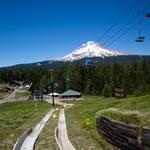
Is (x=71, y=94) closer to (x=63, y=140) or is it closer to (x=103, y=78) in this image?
(x=103, y=78)

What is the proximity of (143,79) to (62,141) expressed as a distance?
12764 cm

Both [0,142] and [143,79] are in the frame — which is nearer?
[0,142]

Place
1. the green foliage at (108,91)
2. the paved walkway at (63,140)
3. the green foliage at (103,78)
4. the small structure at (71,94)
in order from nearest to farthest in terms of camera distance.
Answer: the paved walkway at (63,140)
the green foliage at (108,91)
the green foliage at (103,78)
the small structure at (71,94)

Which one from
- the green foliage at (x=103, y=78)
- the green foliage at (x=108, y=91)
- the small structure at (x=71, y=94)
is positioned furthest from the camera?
the small structure at (x=71, y=94)

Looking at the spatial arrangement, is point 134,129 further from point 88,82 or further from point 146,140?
point 88,82

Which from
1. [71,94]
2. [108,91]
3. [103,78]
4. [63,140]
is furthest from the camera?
[103,78]

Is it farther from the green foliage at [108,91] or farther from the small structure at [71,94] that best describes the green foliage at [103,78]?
the small structure at [71,94]

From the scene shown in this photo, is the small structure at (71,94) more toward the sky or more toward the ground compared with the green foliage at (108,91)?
more toward the ground

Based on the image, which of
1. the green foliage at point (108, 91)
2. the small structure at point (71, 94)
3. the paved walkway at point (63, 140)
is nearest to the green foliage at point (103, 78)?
the green foliage at point (108, 91)

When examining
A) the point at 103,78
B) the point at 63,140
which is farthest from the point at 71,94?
the point at 63,140

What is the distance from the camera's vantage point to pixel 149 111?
23.6 metres

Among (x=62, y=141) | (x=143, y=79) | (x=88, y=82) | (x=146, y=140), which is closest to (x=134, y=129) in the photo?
(x=146, y=140)

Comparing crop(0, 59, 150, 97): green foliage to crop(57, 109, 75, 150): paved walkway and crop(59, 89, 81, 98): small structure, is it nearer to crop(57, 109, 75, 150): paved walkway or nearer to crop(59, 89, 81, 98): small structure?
crop(59, 89, 81, 98): small structure

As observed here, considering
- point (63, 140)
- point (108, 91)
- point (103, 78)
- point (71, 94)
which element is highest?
point (63, 140)
